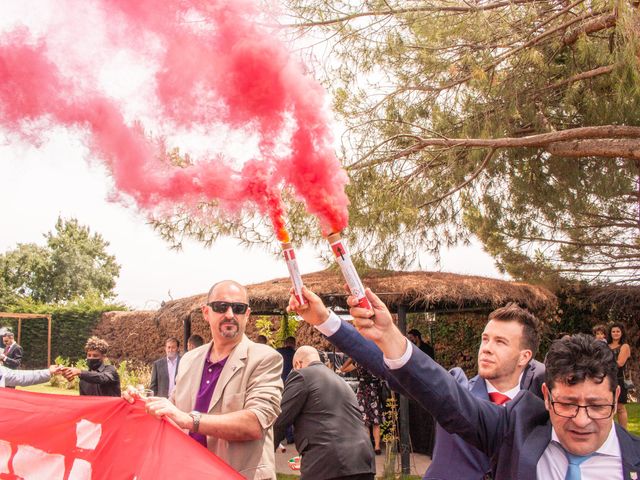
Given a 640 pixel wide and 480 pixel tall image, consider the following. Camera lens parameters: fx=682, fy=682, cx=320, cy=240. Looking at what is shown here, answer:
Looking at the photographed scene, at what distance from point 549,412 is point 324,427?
7.70 feet

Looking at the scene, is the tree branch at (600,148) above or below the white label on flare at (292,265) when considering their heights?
above

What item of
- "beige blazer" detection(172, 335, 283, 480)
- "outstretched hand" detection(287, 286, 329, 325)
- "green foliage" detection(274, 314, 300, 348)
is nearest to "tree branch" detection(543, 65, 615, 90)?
"outstretched hand" detection(287, 286, 329, 325)

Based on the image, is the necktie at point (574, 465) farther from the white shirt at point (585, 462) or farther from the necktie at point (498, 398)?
the necktie at point (498, 398)

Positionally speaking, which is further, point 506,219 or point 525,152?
point 506,219

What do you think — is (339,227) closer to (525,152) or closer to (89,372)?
(89,372)

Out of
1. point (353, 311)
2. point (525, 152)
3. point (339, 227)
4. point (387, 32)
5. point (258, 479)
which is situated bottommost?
point (258, 479)

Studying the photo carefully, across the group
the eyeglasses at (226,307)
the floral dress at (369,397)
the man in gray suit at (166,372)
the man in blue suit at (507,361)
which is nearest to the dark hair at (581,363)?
the man in blue suit at (507,361)

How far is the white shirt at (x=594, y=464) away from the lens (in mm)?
2061

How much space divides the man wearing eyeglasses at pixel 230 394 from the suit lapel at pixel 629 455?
1549mm

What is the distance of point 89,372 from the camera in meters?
6.43

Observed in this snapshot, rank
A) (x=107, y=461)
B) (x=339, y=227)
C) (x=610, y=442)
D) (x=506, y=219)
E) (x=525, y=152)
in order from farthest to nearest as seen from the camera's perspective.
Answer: (x=506, y=219) < (x=525, y=152) < (x=107, y=461) < (x=339, y=227) < (x=610, y=442)

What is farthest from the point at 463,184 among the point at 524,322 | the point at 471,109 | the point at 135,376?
the point at 135,376

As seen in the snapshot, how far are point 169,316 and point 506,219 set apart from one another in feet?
22.1

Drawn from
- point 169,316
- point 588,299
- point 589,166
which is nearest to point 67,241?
point 169,316
